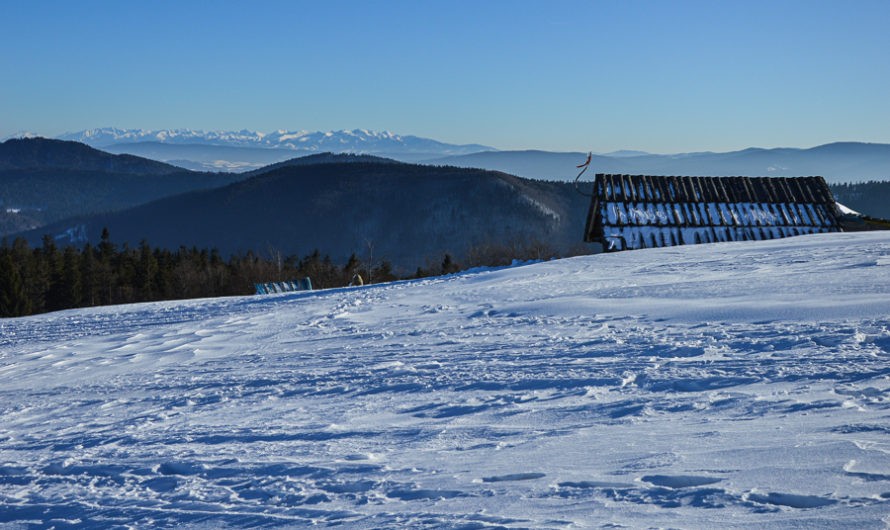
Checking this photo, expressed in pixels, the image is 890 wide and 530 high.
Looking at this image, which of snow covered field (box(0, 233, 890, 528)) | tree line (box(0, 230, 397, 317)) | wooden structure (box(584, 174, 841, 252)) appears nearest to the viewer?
snow covered field (box(0, 233, 890, 528))

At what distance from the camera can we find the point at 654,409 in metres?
6.01

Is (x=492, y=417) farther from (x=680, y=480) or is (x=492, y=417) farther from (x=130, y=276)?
(x=130, y=276)

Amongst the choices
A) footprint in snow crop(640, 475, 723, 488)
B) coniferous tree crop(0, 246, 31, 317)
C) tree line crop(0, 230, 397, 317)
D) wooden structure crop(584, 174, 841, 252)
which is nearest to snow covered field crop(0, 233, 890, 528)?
footprint in snow crop(640, 475, 723, 488)

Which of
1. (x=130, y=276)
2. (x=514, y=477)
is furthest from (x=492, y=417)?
(x=130, y=276)

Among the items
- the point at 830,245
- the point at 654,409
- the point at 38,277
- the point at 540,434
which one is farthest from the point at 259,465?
the point at 38,277

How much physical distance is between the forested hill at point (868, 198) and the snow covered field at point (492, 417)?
15405 centimetres

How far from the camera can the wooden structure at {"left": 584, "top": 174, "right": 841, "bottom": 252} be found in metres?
23.5

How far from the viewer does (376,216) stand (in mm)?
179125

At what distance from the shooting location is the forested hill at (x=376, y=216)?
162 meters

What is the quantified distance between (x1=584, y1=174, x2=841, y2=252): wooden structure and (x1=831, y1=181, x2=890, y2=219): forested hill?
443 feet

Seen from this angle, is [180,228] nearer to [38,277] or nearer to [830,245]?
[38,277]

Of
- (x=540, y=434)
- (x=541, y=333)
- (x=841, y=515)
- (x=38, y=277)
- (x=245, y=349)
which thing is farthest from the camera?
(x=38, y=277)

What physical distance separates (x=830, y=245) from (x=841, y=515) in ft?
47.3

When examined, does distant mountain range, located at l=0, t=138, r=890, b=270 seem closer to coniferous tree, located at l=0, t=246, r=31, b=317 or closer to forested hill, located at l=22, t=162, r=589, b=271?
forested hill, located at l=22, t=162, r=589, b=271
